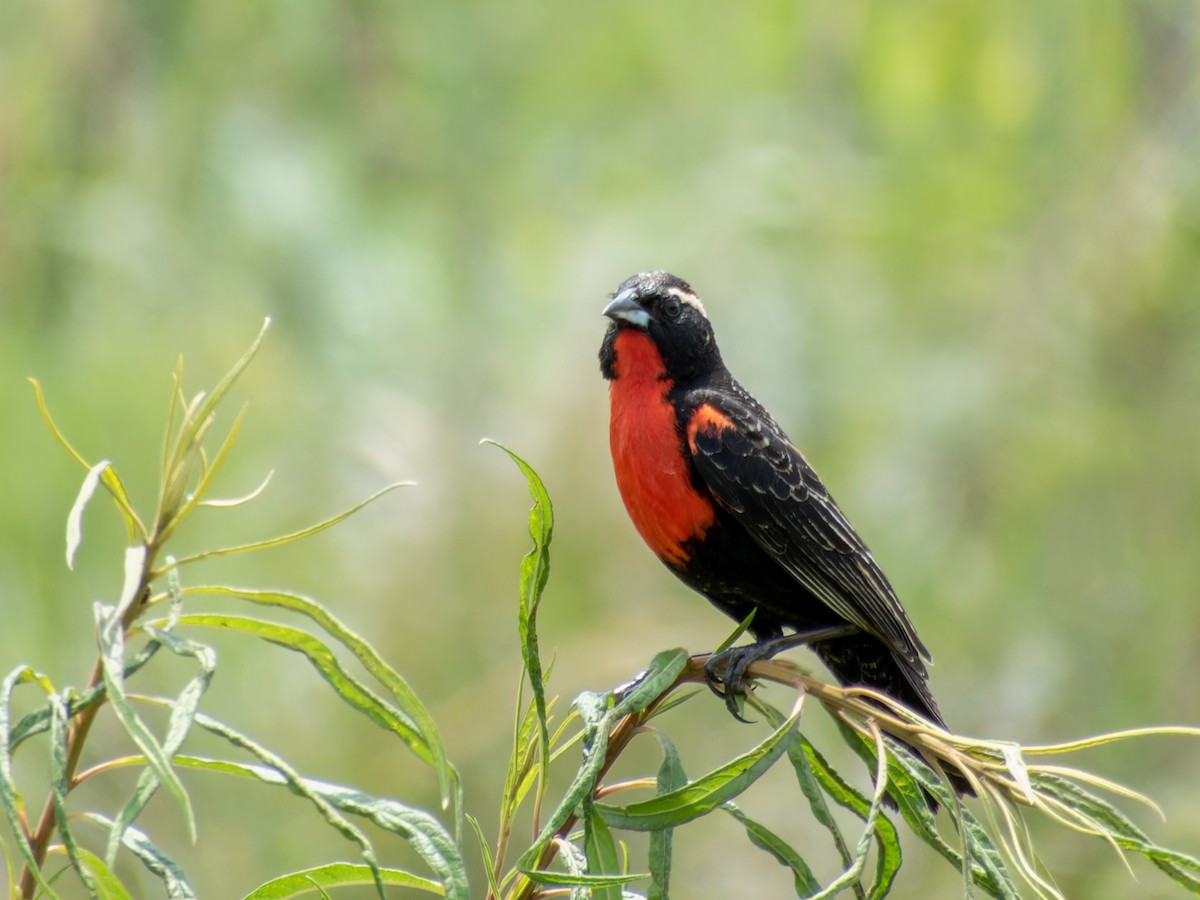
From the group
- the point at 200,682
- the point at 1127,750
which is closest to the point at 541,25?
the point at 1127,750

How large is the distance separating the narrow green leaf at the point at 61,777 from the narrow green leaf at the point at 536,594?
1.90 ft

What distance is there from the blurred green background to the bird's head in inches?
81.2

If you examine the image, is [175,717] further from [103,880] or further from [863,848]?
[863,848]

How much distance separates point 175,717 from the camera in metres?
1.80

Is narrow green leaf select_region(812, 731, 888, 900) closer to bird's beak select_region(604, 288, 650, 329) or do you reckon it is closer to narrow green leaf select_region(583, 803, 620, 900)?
narrow green leaf select_region(583, 803, 620, 900)

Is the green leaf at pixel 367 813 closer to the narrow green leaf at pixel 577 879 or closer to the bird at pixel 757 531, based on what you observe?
the narrow green leaf at pixel 577 879

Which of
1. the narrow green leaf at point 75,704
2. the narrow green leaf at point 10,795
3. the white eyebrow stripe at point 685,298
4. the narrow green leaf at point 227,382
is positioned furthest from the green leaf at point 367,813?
the white eyebrow stripe at point 685,298

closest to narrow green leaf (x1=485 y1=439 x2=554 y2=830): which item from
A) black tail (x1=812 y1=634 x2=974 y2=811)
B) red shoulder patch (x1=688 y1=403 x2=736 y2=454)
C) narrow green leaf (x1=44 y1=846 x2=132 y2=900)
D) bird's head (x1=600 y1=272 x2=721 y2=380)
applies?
narrow green leaf (x1=44 y1=846 x2=132 y2=900)

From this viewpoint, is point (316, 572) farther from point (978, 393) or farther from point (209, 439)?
point (978, 393)

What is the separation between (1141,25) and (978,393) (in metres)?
1.98

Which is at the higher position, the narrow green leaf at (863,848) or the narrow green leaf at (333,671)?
the narrow green leaf at (333,671)

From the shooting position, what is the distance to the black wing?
345 centimetres

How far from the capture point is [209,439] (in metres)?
7.62

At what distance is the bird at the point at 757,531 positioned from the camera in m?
3.47
